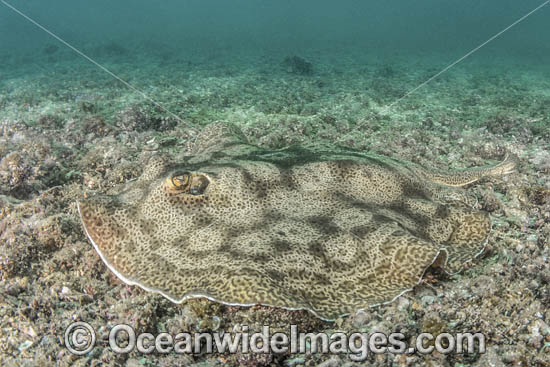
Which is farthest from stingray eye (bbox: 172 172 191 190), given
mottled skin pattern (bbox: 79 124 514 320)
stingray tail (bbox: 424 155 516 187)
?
stingray tail (bbox: 424 155 516 187)

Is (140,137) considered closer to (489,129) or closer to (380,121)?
(380,121)

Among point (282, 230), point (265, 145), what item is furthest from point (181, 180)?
point (265, 145)

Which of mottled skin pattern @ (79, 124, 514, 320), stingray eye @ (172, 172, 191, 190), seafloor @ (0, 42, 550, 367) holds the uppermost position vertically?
stingray eye @ (172, 172, 191, 190)

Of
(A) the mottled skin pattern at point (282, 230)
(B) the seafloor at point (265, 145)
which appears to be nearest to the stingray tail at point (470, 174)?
(B) the seafloor at point (265, 145)

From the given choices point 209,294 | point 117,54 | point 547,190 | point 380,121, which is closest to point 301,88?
point 380,121

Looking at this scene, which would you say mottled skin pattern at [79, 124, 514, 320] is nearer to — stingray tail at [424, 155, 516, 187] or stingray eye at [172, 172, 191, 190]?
stingray eye at [172, 172, 191, 190]

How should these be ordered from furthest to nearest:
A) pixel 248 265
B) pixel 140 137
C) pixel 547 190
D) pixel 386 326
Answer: pixel 140 137, pixel 547 190, pixel 386 326, pixel 248 265

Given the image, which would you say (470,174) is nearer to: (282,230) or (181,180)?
(282,230)
